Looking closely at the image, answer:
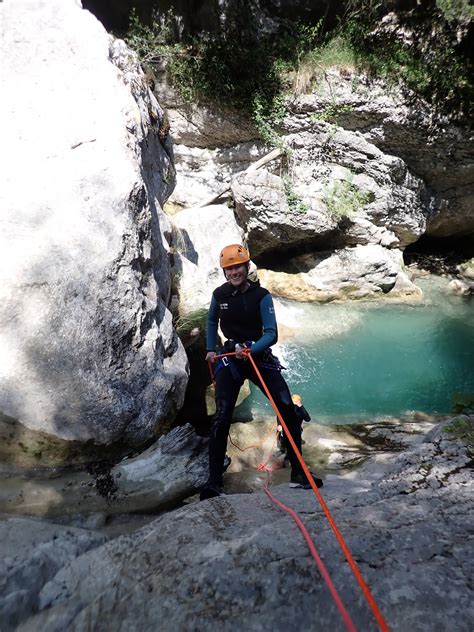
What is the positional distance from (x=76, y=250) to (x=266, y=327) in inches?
85.6

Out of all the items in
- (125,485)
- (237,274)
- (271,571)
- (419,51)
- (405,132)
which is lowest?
(125,485)

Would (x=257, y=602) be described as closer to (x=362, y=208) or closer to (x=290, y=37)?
(x=362, y=208)

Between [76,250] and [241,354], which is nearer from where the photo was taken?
[241,354]

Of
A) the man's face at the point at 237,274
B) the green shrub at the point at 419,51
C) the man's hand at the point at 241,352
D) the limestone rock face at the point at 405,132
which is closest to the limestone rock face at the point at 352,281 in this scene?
the limestone rock face at the point at 405,132

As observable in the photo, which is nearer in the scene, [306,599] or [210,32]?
[306,599]

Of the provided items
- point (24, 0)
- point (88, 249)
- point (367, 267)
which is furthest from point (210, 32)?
point (88, 249)

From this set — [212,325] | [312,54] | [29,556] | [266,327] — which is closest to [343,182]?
[312,54]

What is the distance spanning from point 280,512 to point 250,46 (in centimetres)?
1146

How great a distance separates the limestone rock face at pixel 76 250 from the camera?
3.45m

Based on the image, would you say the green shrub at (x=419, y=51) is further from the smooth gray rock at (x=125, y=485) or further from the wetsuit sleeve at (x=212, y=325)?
the smooth gray rock at (x=125, y=485)

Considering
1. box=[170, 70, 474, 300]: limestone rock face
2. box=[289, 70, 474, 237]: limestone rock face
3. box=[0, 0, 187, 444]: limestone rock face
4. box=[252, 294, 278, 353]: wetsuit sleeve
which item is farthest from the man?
box=[289, 70, 474, 237]: limestone rock face

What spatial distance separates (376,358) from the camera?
28.3 ft

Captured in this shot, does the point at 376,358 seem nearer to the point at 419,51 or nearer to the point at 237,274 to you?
the point at 237,274

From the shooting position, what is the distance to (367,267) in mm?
10969
